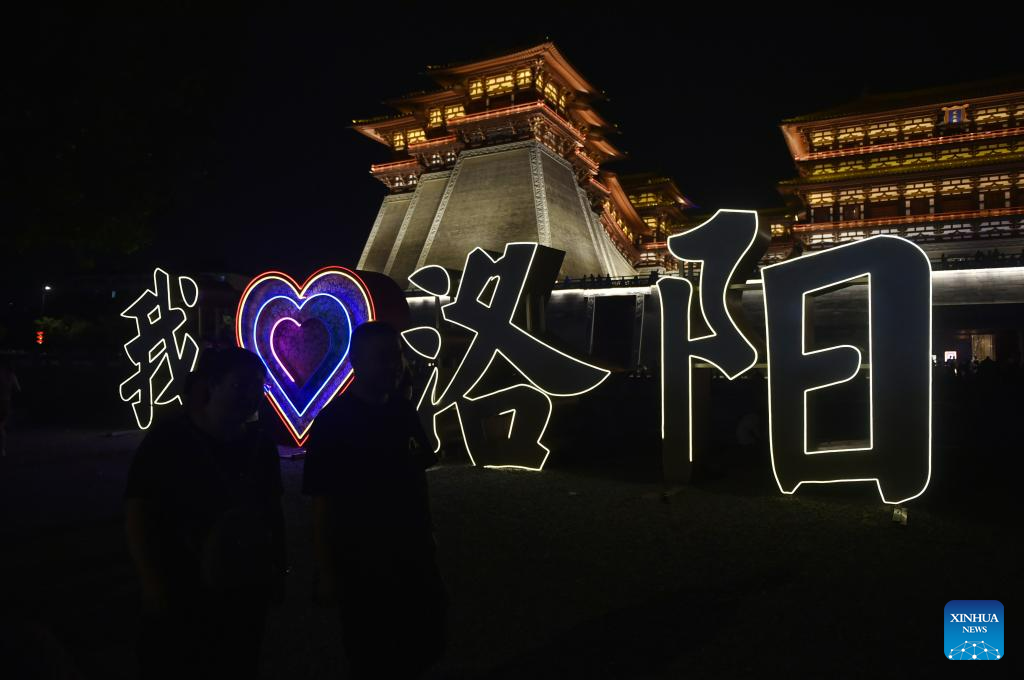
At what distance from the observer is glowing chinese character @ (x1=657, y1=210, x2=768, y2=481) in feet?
24.7

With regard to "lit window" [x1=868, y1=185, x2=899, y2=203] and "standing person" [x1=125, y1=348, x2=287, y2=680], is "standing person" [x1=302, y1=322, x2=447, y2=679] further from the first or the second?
"lit window" [x1=868, y1=185, x2=899, y2=203]

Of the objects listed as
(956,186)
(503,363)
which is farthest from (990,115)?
(503,363)

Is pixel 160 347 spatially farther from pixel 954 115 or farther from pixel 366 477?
pixel 954 115

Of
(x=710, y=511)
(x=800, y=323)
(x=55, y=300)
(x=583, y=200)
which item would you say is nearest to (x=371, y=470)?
(x=710, y=511)

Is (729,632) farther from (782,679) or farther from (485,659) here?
(485,659)

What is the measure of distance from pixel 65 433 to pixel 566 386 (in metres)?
10.8

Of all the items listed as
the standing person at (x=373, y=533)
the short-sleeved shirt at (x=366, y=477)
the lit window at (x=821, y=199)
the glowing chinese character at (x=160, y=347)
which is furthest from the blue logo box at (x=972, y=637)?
the lit window at (x=821, y=199)

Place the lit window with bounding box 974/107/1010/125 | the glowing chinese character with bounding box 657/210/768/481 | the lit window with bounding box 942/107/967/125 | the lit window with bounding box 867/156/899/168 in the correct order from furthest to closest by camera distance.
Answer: the lit window with bounding box 867/156/899/168 → the lit window with bounding box 942/107/967/125 → the lit window with bounding box 974/107/1010/125 → the glowing chinese character with bounding box 657/210/768/481

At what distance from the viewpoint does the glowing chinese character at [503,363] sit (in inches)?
355

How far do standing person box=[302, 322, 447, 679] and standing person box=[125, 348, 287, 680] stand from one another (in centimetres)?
24

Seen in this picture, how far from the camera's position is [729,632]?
3.90 metres

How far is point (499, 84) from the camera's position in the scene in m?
29.7

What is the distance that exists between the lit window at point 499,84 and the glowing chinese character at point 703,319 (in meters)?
23.9

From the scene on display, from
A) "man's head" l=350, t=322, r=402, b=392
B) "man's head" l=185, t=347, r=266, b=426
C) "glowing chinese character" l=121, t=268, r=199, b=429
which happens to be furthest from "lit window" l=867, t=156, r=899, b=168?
"man's head" l=185, t=347, r=266, b=426
